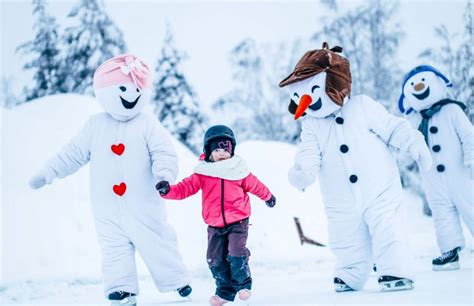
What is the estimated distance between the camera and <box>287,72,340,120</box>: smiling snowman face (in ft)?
12.9

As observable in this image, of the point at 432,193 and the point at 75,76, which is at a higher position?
the point at 75,76

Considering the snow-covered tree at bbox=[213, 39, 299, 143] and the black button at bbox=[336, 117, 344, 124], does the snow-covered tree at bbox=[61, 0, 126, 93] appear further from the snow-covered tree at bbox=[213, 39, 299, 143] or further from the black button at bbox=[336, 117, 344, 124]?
the black button at bbox=[336, 117, 344, 124]

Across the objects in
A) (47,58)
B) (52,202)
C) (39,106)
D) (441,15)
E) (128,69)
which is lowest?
(52,202)

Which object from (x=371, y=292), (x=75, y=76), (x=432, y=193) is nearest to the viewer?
(x=371, y=292)

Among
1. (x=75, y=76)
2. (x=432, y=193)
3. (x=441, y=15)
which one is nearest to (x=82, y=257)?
(x=432, y=193)

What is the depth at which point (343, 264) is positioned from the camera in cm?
384

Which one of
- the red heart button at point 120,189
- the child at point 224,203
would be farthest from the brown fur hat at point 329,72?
the red heart button at point 120,189

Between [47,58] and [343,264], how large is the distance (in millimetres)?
17712

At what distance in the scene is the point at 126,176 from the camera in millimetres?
3861

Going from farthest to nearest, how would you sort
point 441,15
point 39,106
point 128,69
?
point 441,15 → point 39,106 → point 128,69

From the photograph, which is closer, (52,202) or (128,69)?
(128,69)

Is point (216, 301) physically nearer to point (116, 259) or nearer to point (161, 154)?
point (116, 259)

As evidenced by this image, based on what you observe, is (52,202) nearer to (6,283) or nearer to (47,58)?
(6,283)

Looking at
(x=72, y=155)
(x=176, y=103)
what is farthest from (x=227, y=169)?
(x=176, y=103)
